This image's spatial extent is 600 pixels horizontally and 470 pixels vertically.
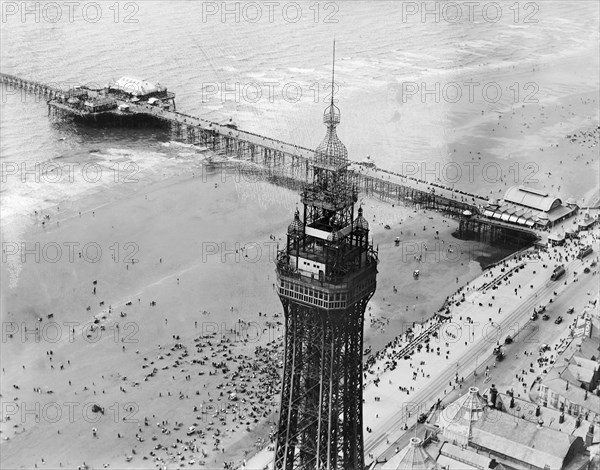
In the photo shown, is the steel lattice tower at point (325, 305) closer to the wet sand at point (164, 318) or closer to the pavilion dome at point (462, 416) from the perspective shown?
the pavilion dome at point (462, 416)

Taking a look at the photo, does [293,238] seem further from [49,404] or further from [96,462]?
[49,404]

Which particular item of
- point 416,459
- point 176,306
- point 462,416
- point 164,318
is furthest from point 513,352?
point 164,318

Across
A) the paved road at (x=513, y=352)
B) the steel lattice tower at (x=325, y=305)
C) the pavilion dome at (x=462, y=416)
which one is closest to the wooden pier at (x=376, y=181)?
the paved road at (x=513, y=352)

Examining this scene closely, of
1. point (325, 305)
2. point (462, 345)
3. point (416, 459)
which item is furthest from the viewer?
point (462, 345)

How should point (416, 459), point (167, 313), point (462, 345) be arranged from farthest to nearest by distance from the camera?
point (167, 313), point (462, 345), point (416, 459)

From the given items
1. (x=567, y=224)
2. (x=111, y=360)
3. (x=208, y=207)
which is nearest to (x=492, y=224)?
(x=567, y=224)

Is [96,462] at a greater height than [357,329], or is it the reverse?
[357,329]

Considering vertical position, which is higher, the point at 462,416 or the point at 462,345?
the point at 462,416

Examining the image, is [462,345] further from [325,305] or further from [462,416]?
[325,305]
